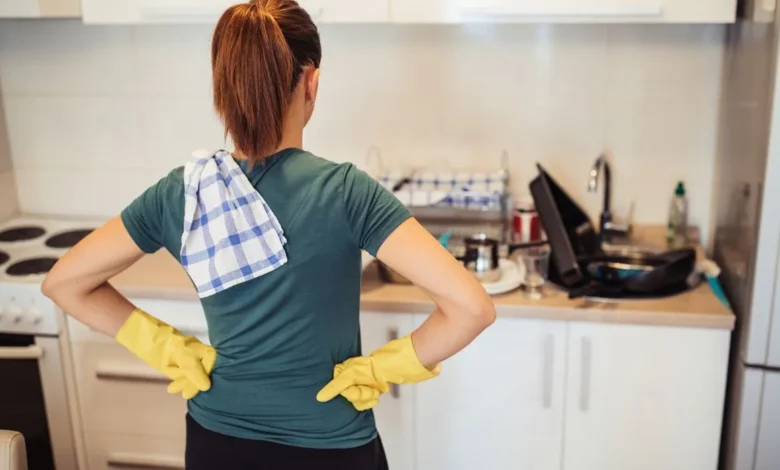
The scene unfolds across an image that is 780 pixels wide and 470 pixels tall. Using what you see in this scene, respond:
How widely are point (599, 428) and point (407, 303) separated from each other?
0.53 m

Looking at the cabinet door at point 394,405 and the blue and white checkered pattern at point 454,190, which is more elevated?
the blue and white checkered pattern at point 454,190

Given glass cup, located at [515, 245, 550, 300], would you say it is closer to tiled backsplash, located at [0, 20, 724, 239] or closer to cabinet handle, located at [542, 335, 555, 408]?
cabinet handle, located at [542, 335, 555, 408]

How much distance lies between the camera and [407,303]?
187 cm

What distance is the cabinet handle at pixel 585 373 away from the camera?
183 cm

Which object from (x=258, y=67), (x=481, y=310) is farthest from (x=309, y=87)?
(x=481, y=310)

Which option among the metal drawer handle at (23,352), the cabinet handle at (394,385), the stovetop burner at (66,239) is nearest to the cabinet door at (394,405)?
the cabinet handle at (394,385)

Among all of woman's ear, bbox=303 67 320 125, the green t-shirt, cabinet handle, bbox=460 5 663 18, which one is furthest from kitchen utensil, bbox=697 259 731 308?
woman's ear, bbox=303 67 320 125

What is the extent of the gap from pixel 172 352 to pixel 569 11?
113cm

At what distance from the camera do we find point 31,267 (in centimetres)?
217

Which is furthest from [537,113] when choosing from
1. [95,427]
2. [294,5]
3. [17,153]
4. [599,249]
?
[17,153]

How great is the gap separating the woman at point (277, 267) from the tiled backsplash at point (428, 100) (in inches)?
38.9

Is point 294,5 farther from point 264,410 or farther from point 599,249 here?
point 599,249

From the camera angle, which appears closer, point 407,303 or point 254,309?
point 254,309

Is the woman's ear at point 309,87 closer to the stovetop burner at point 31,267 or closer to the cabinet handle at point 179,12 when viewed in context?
the cabinet handle at point 179,12
